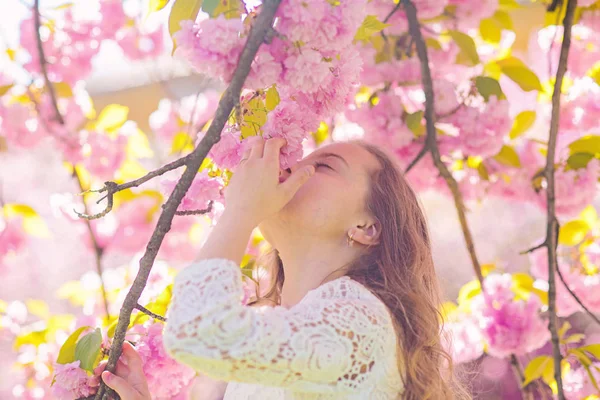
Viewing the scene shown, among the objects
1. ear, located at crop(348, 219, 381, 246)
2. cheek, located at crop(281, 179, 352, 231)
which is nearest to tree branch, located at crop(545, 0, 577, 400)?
ear, located at crop(348, 219, 381, 246)

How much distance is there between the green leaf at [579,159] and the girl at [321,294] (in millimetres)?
676

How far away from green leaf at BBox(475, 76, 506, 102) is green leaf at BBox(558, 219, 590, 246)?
634 millimetres

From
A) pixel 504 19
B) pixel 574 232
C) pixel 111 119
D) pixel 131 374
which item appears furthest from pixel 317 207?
pixel 111 119

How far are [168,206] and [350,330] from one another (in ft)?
1.04

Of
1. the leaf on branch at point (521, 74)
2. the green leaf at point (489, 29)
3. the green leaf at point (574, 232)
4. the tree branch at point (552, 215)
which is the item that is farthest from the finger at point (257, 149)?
the green leaf at point (574, 232)

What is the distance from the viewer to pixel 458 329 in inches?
82.7

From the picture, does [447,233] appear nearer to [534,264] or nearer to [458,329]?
[534,264]

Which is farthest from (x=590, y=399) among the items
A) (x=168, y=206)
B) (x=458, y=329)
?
(x=168, y=206)

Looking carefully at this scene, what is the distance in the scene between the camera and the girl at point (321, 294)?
87 cm

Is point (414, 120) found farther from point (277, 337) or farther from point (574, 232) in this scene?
point (277, 337)

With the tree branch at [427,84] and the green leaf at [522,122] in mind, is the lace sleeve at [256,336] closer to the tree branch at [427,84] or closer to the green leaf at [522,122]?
the tree branch at [427,84]

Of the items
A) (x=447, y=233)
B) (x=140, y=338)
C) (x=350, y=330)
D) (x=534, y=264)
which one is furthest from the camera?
(x=447, y=233)

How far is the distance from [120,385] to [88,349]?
0.25 ft

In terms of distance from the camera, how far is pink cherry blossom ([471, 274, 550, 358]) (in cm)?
185
